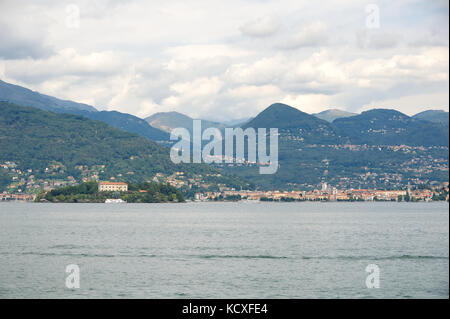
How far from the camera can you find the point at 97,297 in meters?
37.9

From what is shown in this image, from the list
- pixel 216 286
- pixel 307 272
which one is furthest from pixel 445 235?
pixel 216 286

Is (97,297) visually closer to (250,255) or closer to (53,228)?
(250,255)

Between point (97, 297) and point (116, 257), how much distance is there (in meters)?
17.8

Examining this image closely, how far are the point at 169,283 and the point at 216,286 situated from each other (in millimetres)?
3155

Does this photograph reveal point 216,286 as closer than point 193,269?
Yes

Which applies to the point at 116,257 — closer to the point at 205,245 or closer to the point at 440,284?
the point at 205,245

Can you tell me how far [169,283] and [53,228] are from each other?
53429 mm

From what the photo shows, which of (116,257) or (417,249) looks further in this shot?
(417,249)
